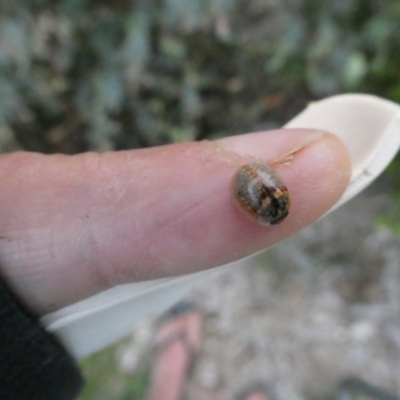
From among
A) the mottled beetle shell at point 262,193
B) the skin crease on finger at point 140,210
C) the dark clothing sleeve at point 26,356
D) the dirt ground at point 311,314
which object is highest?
the mottled beetle shell at point 262,193

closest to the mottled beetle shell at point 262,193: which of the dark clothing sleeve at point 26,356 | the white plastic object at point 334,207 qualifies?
the white plastic object at point 334,207

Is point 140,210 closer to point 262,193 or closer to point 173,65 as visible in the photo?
point 262,193

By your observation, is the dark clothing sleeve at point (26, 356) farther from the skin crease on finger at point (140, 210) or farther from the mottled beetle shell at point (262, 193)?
the mottled beetle shell at point (262, 193)

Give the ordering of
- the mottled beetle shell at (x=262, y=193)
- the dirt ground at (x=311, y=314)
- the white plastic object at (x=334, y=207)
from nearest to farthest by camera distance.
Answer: the mottled beetle shell at (x=262, y=193), the white plastic object at (x=334, y=207), the dirt ground at (x=311, y=314)

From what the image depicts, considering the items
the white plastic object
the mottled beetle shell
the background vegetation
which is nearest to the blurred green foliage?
the background vegetation

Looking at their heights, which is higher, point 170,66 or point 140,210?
point 140,210

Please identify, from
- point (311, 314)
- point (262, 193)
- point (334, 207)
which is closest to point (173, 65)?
point (311, 314)

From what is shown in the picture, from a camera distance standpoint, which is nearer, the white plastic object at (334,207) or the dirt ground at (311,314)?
the white plastic object at (334,207)

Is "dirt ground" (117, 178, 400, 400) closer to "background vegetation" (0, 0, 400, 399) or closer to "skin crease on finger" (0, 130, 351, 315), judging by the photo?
"background vegetation" (0, 0, 400, 399)
